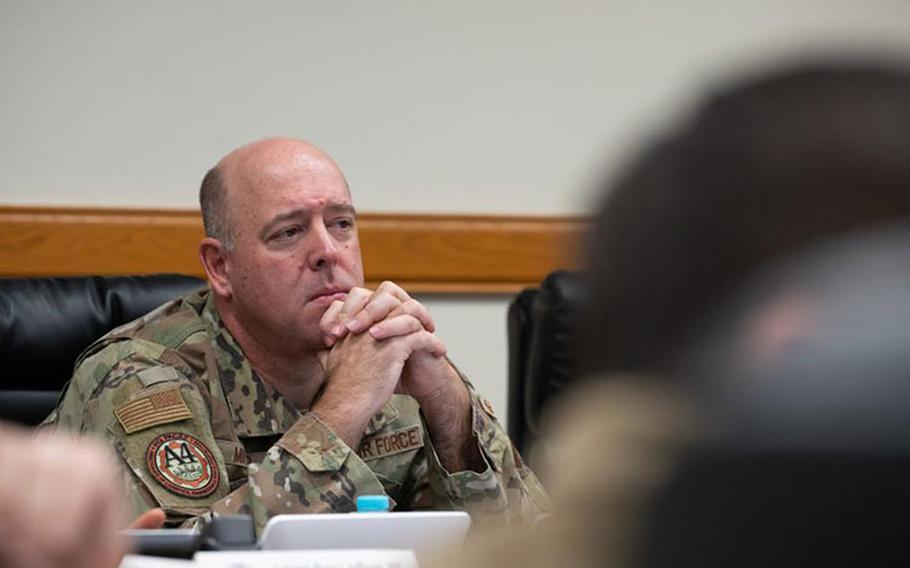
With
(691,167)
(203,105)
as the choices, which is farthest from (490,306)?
(691,167)

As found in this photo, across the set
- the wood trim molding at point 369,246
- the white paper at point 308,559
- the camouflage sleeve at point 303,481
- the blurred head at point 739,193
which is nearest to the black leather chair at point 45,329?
the camouflage sleeve at point 303,481

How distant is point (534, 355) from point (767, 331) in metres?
2.41

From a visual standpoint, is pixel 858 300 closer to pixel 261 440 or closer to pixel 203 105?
pixel 261 440

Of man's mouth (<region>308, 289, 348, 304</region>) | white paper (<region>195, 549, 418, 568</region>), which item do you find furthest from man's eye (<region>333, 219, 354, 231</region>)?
white paper (<region>195, 549, 418, 568</region>)

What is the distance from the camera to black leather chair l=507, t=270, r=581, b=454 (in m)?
2.86

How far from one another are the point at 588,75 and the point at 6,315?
1988 mm

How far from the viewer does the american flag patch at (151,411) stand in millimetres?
2211

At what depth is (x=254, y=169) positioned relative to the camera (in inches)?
103

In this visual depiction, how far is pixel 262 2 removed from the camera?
148 inches

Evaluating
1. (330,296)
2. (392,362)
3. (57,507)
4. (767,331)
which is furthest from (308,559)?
(330,296)

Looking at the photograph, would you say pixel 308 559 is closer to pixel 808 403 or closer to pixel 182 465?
pixel 808 403

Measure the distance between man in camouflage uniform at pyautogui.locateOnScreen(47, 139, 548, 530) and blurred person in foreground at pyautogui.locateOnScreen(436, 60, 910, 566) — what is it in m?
1.55

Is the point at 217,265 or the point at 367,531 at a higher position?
the point at 367,531

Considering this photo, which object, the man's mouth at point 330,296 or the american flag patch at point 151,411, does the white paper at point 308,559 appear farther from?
the man's mouth at point 330,296
